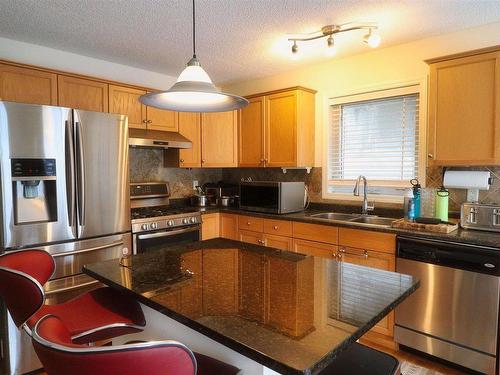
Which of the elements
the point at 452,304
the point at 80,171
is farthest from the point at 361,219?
the point at 80,171

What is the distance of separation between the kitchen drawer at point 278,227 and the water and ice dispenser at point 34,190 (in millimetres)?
1849

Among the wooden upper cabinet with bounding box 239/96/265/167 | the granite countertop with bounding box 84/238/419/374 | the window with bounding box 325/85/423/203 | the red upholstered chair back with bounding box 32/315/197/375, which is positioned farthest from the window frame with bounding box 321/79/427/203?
the red upholstered chair back with bounding box 32/315/197/375

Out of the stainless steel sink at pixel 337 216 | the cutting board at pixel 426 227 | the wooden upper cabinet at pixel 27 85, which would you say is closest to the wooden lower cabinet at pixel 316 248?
the stainless steel sink at pixel 337 216

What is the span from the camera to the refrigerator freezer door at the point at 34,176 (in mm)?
2172

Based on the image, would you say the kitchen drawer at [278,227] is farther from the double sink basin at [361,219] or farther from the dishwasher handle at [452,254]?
the dishwasher handle at [452,254]

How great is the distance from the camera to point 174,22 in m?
2.48

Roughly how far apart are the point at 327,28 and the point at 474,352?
2487 mm

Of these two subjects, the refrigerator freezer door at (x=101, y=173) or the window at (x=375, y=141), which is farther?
the window at (x=375, y=141)

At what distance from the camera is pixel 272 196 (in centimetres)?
337

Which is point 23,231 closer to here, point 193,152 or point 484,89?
point 193,152

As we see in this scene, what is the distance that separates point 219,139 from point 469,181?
2537 mm

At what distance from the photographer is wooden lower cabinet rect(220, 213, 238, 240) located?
3.65 m

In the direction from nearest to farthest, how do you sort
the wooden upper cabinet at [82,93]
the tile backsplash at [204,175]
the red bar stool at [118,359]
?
the red bar stool at [118,359]
the wooden upper cabinet at [82,93]
the tile backsplash at [204,175]

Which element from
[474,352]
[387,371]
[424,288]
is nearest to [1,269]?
[387,371]
